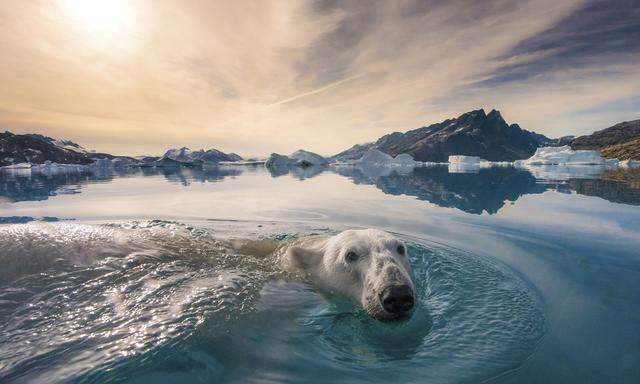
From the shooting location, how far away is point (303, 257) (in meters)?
6.52

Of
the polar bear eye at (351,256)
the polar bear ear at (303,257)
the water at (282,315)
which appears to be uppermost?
the polar bear eye at (351,256)

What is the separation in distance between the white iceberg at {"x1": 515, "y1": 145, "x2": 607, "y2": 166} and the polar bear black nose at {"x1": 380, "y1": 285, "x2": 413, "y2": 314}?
4072 inches

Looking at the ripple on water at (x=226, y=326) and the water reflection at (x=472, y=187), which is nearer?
the ripple on water at (x=226, y=326)

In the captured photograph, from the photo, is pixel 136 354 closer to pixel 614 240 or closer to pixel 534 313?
pixel 534 313

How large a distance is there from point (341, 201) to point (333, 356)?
47.4 ft

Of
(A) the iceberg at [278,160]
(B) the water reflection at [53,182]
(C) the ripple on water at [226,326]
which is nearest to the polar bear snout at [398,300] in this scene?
(C) the ripple on water at [226,326]

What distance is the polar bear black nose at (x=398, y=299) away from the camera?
13.9 ft

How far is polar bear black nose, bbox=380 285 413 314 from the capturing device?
4.24m

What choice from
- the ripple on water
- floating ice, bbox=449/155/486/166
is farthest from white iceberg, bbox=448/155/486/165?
the ripple on water

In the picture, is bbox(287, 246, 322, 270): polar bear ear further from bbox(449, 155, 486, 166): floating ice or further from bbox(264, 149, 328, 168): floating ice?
bbox(449, 155, 486, 166): floating ice

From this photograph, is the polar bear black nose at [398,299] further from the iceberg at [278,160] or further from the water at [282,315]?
the iceberg at [278,160]

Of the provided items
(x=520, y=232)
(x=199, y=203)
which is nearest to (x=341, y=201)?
(x=199, y=203)

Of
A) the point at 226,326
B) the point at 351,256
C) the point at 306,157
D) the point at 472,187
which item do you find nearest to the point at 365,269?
the point at 351,256

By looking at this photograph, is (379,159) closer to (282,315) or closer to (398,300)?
(282,315)
